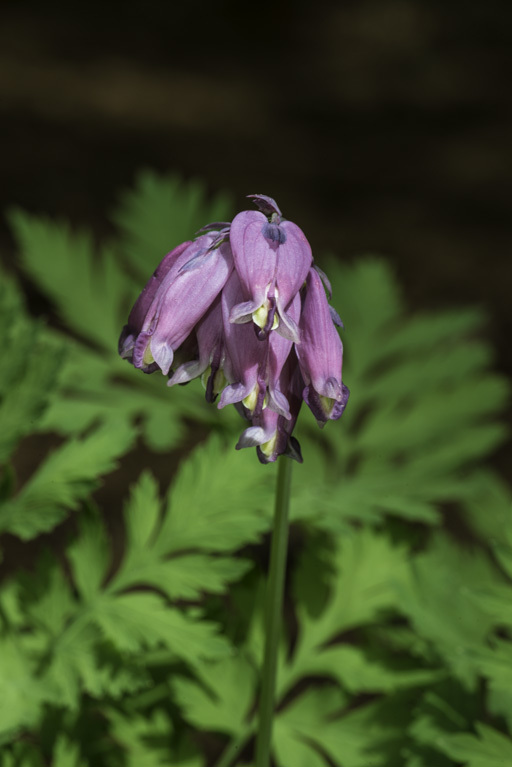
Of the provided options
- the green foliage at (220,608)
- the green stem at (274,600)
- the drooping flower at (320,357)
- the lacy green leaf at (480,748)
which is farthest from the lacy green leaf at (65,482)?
the lacy green leaf at (480,748)

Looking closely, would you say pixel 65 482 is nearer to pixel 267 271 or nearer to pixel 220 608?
pixel 220 608

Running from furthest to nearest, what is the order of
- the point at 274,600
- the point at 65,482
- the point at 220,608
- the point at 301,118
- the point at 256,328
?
the point at 301,118, the point at 220,608, the point at 65,482, the point at 274,600, the point at 256,328

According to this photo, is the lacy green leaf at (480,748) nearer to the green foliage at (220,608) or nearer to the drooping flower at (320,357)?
the green foliage at (220,608)

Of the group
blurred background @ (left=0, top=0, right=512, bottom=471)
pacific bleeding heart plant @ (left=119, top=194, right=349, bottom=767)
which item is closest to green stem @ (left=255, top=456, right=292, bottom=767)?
pacific bleeding heart plant @ (left=119, top=194, right=349, bottom=767)

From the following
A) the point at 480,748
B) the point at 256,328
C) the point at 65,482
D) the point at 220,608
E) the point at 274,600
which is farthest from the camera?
the point at 220,608

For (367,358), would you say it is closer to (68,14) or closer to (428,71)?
(428,71)

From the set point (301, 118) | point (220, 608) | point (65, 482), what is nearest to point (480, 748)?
point (220, 608)

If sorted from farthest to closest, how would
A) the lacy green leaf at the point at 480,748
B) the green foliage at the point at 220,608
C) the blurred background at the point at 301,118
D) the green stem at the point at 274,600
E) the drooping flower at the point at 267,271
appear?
the blurred background at the point at 301,118
the green foliage at the point at 220,608
the lacy green leaf at the point at 480,748
the green stem at the point at 274,600
the drooping flower at the point at 267,271
